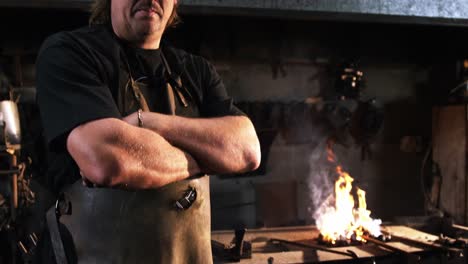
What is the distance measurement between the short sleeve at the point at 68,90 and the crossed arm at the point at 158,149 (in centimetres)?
5

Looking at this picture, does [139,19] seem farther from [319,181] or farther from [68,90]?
[319,181]

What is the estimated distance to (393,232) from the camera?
3850mm

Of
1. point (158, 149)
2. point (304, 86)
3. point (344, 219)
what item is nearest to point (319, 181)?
point (344, 219)

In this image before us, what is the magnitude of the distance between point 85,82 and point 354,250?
245 centimetres

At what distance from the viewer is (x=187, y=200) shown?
1.86 metres

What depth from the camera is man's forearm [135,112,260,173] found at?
1.74 metres

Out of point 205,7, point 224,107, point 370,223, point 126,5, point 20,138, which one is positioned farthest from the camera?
point 370,223

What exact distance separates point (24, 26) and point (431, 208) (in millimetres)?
4507

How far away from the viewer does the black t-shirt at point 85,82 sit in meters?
1.59

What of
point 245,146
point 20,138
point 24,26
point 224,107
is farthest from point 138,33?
point 24,26

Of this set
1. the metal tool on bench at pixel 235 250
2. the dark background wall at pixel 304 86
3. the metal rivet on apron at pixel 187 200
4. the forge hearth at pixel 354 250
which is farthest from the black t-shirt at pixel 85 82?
the dark background wall at pixel 304 86

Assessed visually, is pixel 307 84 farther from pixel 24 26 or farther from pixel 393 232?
pixel 24 26

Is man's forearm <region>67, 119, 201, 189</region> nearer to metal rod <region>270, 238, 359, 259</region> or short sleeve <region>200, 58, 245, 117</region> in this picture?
short sleeve <region>200, 58, 245, 117</region>


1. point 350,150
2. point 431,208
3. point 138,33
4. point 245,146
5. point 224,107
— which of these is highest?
point 138,33
